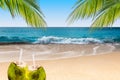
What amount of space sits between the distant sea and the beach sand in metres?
0.19

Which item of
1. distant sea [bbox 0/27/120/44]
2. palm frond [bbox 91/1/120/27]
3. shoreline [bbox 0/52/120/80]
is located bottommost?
shoreline [bbox 0/52/120/80]

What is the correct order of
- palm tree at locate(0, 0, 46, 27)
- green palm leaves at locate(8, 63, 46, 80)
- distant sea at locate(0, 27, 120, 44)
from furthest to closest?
distant sea at locate(0, 27, 120, 44), palm tree at locate(0, 0, 46, 27), green palm leaves at locate(8, 63, 46, 80)

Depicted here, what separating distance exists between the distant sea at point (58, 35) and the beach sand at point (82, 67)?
0.19m

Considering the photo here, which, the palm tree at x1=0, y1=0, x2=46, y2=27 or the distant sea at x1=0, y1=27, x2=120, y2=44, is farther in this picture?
the distant sea at x1=0, y1=27, x2=120, y2=44

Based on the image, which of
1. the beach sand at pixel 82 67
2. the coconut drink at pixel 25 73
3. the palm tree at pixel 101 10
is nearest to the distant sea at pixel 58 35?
the beach sand at pixel 82 67

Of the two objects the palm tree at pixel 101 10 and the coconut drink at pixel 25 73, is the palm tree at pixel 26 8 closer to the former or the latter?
the palm tree at pixel 101 10

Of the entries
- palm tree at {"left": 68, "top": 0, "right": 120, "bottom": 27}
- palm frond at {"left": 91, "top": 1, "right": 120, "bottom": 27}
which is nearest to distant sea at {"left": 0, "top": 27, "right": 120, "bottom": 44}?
palm tree at {"left": 68, "top": 0, "right": 120, "bottom": 27}

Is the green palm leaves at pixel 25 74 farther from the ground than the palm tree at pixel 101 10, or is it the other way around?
the palm tree at pixel 101 10

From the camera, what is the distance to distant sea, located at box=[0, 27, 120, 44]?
156 inches

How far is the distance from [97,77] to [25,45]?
163cm

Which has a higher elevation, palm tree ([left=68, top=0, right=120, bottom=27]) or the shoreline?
palm tree ([left=68, top=0, right=120, bottom=27])

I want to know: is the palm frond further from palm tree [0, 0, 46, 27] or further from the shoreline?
palm tree [0, 0, 46, 27]

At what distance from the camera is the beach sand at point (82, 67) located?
2877mm

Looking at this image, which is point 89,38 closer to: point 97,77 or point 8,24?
point 8,24
